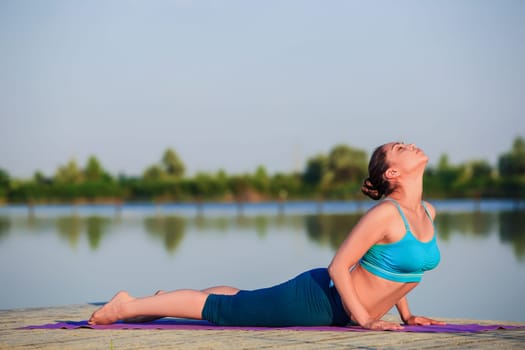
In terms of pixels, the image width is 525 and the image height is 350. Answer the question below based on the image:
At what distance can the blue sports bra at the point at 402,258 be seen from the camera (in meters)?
3.86

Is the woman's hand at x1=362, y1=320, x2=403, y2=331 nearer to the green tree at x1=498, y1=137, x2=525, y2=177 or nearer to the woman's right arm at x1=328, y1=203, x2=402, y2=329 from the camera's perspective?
the woman's right arm at x1=328, y1=203, x2=402, y2=329

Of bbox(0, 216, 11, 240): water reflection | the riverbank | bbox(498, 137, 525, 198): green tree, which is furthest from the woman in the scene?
bbox(498, 137, 525, 198): green tree

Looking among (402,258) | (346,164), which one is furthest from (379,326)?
(346,164)

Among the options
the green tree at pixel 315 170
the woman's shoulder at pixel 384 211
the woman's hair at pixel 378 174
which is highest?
the green tree at pixel 315 170

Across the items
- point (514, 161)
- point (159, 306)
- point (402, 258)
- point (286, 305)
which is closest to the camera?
point (402, 258)

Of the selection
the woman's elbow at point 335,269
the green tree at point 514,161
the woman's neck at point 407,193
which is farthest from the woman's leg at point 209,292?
the green tree at point 514,161

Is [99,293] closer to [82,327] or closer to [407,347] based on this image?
[82,327]

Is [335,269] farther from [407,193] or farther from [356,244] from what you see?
[407,193]

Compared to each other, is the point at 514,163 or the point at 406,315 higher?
the point at 514,163

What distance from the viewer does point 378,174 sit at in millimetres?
3971

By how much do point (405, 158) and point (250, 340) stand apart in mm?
1158

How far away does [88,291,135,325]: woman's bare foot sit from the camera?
14.2 feet

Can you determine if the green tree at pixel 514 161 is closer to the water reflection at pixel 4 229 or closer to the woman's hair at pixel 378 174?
the water reflection at pixel 4 229

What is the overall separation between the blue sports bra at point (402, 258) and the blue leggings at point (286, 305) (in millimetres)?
272
